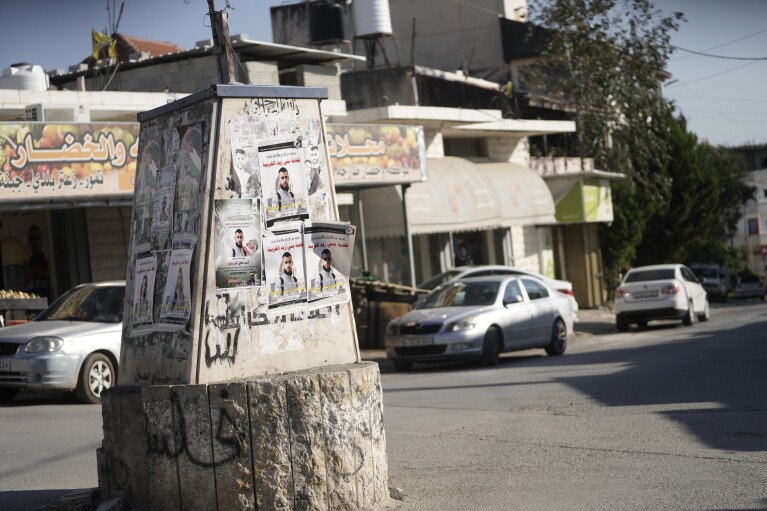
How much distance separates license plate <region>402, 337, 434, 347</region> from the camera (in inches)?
700

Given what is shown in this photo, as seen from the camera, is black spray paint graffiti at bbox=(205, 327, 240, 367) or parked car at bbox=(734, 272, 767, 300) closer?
black spray paint graffiti at bbox=(205, 327, 240, 367)

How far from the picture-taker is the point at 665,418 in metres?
10.2

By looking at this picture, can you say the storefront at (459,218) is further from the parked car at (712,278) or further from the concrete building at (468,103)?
the parked car at (712,278)

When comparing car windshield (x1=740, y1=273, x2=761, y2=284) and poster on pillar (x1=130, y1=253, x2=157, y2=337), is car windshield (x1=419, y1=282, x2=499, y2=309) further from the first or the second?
car windshield (x1=740, y1=273, x2=761, y2=284)

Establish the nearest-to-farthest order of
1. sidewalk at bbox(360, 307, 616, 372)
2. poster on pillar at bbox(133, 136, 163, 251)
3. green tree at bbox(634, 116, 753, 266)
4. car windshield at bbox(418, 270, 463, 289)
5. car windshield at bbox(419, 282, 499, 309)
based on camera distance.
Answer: poster on pillar at bbox(133, 136, 163, 251), car windshield at bbox(419, 282, 499, 309), sidewalk at bbox(360, 307, 616, 372), car windshield at bbox(418, 270, 463, 289), green tree at bbox(634, 116, 753, 266)

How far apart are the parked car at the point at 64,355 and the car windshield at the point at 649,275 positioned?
17100mm

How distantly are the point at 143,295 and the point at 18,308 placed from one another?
10.9m

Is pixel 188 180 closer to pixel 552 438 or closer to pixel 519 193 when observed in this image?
pixel 552 438

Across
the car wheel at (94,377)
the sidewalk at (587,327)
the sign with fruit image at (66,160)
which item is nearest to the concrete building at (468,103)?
the sidewalk at (587,327)

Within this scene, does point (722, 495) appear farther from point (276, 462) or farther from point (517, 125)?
point (517, 125)

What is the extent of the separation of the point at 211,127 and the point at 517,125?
91.2 ft

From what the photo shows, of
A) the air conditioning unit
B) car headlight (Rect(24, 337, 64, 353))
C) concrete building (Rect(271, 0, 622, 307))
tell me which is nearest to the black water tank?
concrete building (Rect(271, 0, 622, 307))

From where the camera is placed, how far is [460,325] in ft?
58.5

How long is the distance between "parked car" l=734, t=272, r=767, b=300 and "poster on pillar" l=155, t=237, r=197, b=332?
5872cm
